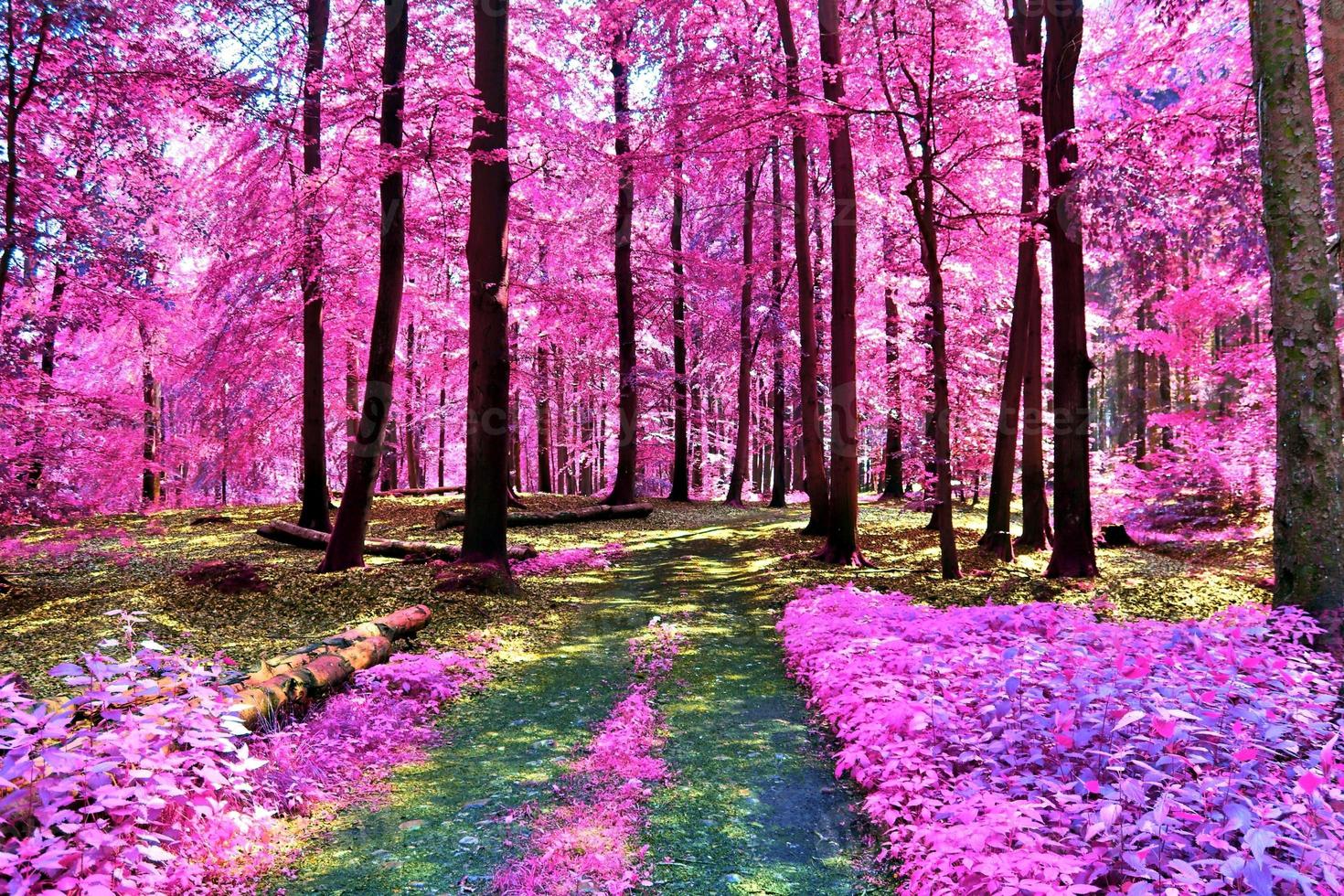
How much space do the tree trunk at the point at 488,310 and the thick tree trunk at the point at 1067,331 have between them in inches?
261

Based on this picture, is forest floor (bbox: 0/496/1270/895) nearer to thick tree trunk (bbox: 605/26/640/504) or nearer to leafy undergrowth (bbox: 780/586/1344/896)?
leafy undergrowth (bbox: 780/586/1344/896)

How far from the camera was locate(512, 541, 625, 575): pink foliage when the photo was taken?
34.8 ft

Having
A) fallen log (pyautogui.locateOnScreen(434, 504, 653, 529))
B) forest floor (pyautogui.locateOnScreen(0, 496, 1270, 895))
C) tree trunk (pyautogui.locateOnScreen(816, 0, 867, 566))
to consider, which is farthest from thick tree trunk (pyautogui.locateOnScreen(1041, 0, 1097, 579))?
fallen log (pyautogui.locateOnScreen(434, 504, 653, 529))

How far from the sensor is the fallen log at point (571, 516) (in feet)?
46.2

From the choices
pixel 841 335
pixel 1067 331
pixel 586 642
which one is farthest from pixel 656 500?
pixel 586 642

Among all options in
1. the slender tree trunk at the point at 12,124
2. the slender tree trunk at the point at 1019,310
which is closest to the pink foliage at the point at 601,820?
the slender tree trunk at the point at 12,124

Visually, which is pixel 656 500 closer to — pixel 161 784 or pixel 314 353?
pixel 314 353

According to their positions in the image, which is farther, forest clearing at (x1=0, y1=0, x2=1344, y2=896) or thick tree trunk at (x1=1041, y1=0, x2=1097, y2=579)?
thick tree trunk at (x1=1041, y1=0, x2=1097, y2=579)

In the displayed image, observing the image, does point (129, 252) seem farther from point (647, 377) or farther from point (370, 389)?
point (647, 377)

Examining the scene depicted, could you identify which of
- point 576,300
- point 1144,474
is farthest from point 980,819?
point 1144,474

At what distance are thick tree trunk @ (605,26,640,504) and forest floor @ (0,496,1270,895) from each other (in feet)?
12.5

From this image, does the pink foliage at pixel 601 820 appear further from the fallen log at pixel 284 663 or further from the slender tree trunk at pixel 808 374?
the slender tree trunk at pixel 808 374

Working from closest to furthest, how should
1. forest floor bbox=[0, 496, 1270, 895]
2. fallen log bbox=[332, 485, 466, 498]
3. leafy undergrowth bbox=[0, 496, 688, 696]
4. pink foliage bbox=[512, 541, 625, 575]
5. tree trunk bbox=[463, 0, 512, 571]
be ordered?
forest floor bbox=[0, 496, 1270, 895] → leafy undergrowth bbox=[0, 496, 688, 696] → tree trunk bbox=[463, 0, 512, 571] → pink foliage bbox=[512, 541, 625, 575] → fallen log bbox=[332, 485, 466, 498]

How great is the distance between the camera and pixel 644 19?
55.9 feet
